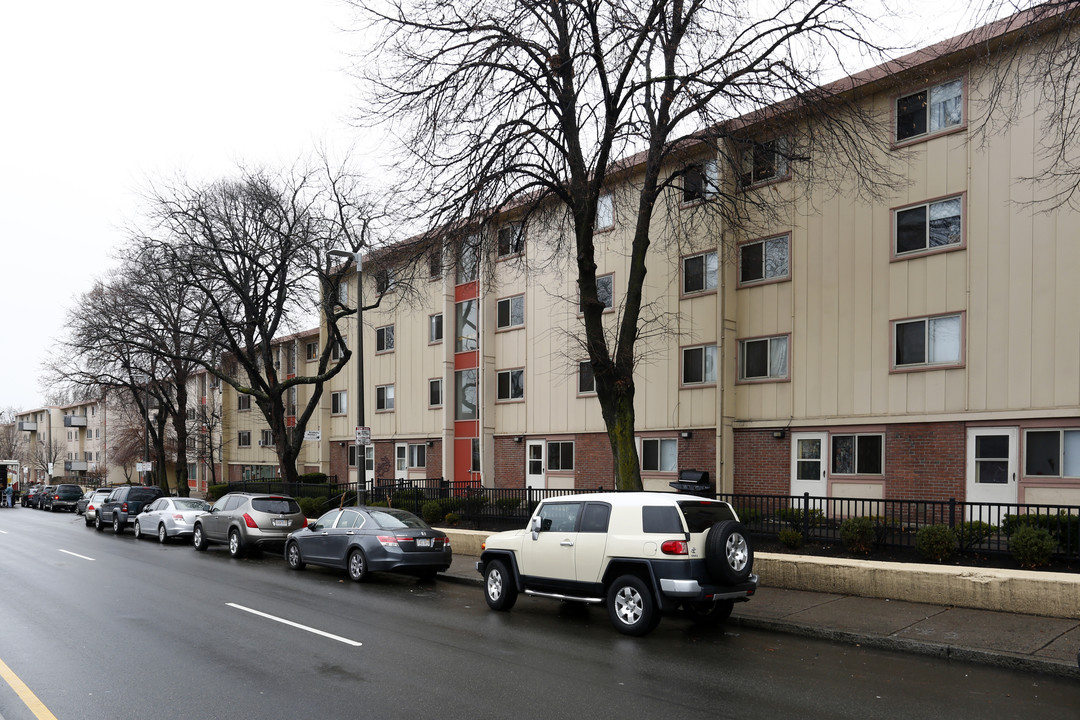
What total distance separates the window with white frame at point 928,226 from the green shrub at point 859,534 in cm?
805

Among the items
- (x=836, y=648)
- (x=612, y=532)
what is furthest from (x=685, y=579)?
(x=836, y=648)

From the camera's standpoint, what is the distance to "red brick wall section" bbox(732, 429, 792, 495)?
21297mm

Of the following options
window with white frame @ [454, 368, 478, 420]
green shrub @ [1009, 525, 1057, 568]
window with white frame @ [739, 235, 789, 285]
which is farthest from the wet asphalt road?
window with white frame @ [454, 368, 478, 420]

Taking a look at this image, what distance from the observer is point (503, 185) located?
1698 centimetres

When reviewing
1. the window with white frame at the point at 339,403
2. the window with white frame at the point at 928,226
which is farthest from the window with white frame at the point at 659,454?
the window with white frame at the point at 339,403

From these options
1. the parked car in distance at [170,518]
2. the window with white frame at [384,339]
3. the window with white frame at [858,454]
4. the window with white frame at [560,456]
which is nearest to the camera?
the window with white frame at [858,454]

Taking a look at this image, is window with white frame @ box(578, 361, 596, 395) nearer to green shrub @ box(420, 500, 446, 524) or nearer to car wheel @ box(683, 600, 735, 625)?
green shrub @ box(420, 500, 446, 524)

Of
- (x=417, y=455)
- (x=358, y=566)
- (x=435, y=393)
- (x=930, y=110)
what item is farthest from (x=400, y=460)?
(x=930, y=110)

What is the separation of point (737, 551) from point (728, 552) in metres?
0.16

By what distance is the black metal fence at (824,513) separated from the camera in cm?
1254

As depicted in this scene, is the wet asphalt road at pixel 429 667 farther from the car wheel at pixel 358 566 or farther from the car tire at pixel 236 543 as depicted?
the car tire at pixel 236 543

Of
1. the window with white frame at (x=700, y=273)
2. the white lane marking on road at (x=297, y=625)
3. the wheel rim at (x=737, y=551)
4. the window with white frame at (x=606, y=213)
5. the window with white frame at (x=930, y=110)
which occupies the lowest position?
the white lane marking on road at (x=297, y=625)

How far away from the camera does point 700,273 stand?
23.7 metres

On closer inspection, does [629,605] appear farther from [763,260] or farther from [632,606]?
[763,260]
